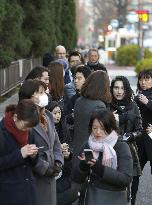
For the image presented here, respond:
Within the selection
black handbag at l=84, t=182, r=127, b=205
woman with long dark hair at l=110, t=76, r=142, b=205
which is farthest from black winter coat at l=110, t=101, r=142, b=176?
black handbag at l=84, t=182, r=127, b=205

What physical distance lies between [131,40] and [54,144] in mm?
67981

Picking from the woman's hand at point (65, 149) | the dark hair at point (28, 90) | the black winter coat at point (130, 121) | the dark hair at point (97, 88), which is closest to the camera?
the dark hair at point (28, 90)

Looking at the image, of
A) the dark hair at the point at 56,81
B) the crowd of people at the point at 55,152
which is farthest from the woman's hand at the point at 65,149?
the dark hair at the point at 56,81

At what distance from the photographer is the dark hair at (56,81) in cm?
781

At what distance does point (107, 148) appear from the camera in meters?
5.08

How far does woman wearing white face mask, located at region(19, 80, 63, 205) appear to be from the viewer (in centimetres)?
533

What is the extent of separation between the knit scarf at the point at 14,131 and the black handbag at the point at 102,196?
25.3 inches

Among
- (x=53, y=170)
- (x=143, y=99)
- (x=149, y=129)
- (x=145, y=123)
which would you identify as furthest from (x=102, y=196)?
(x=145, y=123)

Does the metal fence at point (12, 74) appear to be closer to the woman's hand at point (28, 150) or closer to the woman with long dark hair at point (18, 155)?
the woman with long dark hair at point (18, 155)

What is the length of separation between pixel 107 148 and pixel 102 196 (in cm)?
39

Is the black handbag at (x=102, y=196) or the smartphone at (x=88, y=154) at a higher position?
the smartphone at (x=88, y=154)

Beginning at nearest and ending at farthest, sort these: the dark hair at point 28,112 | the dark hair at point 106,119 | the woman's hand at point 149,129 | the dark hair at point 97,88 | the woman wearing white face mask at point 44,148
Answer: the dark hair at point 28,112
the dark hair at point 106,119
the woman wearing white face mask at point 44,148
the dark hair at point 97,88
the woman's hand at point 149,129

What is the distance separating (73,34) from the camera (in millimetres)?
39656

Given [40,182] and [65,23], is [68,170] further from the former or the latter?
[65,23]
